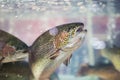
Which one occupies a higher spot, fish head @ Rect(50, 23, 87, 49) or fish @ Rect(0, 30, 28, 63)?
fish head @ Rect(50, 23, 87, 49)

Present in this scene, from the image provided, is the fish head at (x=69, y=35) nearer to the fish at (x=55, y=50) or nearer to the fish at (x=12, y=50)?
the fish at (x=55, y=50)

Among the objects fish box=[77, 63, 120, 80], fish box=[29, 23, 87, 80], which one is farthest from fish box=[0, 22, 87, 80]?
fish box=[77, 63, 120, 80]

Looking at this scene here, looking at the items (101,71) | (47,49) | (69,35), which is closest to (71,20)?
(69,35)

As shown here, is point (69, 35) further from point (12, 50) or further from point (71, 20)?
point (12, 50)

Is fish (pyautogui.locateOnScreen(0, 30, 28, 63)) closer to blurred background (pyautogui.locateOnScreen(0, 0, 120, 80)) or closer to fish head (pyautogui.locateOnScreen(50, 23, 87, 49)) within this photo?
blurred background (pyautogui.locateOnScreen(0, 0, 120, 80))

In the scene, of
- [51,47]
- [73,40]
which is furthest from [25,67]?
[73,40]

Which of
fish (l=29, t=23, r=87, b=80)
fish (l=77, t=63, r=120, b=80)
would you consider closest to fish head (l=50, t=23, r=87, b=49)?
fish (l=29, t=23, r=87, b=80)

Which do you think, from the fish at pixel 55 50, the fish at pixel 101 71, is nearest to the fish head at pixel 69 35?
the fish at pixel 55 50

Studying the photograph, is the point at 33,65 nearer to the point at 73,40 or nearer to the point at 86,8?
the point at 73,40
